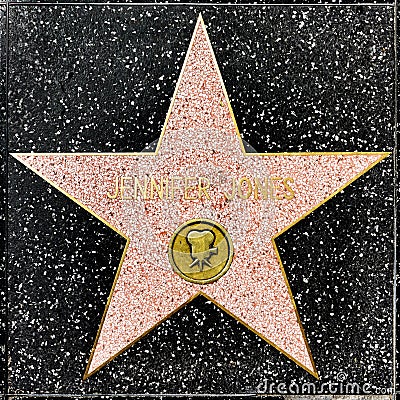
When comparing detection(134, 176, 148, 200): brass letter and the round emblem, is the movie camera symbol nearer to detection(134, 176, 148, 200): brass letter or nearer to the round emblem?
the round emblem

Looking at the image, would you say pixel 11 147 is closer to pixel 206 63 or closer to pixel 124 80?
pixel 124 80

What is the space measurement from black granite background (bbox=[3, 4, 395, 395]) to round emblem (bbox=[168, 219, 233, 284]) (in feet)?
0.33

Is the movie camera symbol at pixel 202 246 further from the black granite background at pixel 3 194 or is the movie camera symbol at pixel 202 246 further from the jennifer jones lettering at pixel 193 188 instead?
the black granite background at pixel 3 194

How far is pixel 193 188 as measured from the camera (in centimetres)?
133

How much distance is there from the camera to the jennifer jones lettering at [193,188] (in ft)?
4.32

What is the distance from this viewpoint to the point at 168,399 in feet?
4.46

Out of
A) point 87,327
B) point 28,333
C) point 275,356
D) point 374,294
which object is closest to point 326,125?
point 374,294

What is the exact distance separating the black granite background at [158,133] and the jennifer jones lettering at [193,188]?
0.10 m

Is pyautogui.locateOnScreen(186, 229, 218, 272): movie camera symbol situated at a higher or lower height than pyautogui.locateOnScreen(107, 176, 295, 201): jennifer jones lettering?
lower

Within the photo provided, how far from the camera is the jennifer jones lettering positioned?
1317 millimetres
